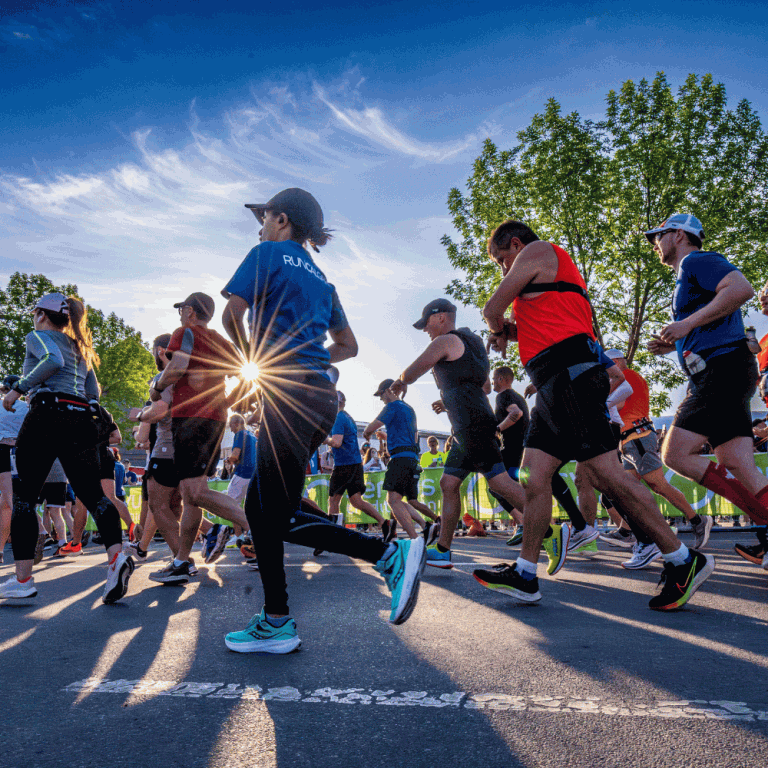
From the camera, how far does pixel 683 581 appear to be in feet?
10.6

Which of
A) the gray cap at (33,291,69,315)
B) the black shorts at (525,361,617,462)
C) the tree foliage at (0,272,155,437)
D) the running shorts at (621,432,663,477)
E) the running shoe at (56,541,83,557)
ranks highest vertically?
the tree foliage at (0,272,155,437)

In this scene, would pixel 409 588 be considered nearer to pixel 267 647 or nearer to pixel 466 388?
pixel 267 647

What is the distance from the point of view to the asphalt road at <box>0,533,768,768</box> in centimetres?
151

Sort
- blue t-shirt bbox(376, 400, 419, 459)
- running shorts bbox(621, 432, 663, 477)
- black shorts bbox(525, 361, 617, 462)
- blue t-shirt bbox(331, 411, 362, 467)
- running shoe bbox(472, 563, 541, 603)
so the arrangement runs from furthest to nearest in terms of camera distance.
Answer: blue t-shirt bbox(331, 411, 362, 467)
blue t-shirt bbox(376, 400, 419, 459)
running shorts bbox(621, 432, 663, 477)
running shoe bbox(472, 563, 541, 603)
black shorts bbox(525, 361, 617, 462)

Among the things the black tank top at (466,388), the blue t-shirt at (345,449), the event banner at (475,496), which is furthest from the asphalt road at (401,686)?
the event banner at (475,496)

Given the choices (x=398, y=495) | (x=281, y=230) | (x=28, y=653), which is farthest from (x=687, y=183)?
(x=28, y=653)

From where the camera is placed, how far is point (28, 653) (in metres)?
2.65

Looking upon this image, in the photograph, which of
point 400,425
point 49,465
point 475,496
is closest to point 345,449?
point 400,425

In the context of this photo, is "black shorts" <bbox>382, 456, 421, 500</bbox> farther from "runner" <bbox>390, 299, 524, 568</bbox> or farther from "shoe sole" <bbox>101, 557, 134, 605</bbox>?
"shoe sole" <bbox>101, 557, 134, 605</bbox>

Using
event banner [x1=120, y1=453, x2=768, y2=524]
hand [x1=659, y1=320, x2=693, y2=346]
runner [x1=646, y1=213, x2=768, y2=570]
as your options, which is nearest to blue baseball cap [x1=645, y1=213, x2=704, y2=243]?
runner [x1=646, y1=213, x2=768, y2=570]

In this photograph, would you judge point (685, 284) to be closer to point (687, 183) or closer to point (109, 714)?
point (109, 714)

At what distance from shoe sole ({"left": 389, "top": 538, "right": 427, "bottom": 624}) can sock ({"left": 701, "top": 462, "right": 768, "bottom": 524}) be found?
221 centimetres

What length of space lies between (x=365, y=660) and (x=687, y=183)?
19.2 m

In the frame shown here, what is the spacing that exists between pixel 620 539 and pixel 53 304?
640cm
